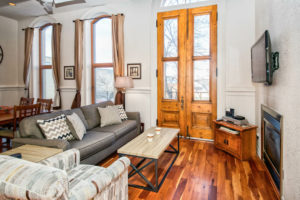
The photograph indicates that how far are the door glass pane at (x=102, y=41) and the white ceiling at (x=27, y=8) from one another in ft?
1.63

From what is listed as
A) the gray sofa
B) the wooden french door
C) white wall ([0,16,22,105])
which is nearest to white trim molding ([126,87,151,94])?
the wooden french door

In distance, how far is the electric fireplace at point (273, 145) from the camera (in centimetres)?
203

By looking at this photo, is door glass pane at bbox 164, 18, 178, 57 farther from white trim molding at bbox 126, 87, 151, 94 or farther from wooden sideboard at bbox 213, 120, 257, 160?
wooden sideboard at bbox 213, 120, 257, 160

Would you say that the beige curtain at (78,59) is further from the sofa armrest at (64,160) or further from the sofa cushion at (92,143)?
the sofa armrest at (64,160)

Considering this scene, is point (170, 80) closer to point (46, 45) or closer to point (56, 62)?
point (56, 62)

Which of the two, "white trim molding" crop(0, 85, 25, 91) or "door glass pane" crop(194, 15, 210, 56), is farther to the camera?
"white trim molding" crop(0, 85, 25, 91)

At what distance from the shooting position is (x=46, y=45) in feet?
18.5

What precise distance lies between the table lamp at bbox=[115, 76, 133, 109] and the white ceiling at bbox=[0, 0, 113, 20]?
2116mm

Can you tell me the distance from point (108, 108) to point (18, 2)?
3.81 meters

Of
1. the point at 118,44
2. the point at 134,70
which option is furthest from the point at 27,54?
the point at 134,70

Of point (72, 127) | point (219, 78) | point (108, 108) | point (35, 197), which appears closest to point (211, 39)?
point (219, 78)

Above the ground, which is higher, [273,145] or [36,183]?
[36,183]

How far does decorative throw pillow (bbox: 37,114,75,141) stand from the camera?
2398mm

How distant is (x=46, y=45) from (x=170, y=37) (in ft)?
13.2
